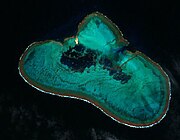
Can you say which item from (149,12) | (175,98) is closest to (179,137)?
(175,98)

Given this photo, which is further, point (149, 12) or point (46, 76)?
point (149, 12)

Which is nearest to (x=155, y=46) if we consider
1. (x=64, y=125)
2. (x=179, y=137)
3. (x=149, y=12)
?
(x=149, y=12)

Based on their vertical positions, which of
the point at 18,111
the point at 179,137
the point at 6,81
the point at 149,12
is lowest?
the point at 179,137

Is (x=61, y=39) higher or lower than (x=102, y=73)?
higher

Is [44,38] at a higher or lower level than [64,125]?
higher

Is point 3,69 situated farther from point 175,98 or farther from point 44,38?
point 175,98

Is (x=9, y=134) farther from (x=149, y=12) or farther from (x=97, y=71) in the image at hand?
(x=149, y=12)
